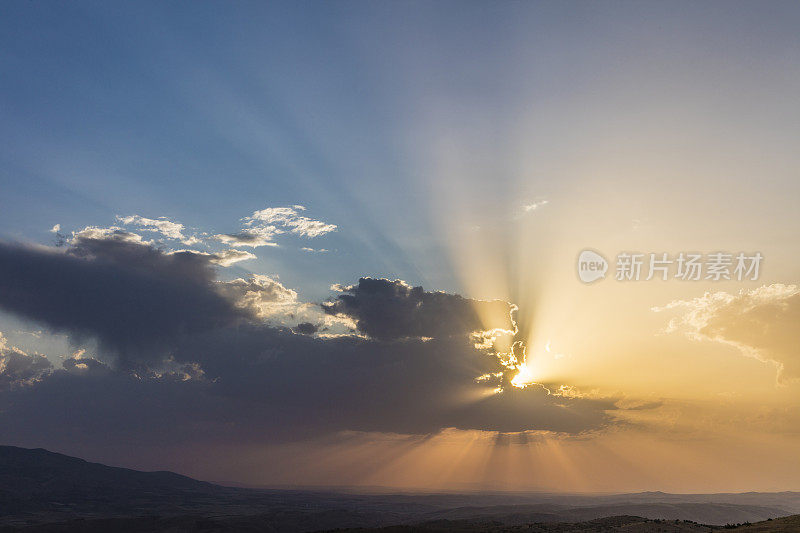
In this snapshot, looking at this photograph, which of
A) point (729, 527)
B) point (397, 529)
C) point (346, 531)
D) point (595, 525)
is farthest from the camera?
point (397, 529)

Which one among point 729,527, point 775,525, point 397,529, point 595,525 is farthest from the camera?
point 397,529

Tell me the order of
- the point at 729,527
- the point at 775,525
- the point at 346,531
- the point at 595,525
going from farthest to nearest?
1. the point at 346,531
2. the point at 595,525
3. the point at 729,527
4. the point at 775,525

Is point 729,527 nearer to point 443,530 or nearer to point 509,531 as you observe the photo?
point 509,531

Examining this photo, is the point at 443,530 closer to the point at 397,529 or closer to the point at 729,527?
the point at 397,529

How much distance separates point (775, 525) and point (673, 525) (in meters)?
16.7

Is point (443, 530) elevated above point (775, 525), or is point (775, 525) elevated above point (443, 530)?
point (775, 525)

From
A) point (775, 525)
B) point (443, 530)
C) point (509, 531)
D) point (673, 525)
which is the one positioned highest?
point (775, 525)

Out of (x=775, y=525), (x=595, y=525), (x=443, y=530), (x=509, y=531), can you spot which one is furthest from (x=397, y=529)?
(x=775, y=525)

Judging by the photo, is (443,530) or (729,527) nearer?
(729,527)

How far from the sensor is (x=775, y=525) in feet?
212

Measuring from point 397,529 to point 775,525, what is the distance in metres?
101

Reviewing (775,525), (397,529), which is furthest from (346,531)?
(775,525)

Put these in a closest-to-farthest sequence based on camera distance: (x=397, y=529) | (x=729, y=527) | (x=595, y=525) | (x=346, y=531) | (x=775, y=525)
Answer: (x=775, y=525) → (x=729, y=527) → (x=595, y=525) → (x=346, y=531) → (x=397, y=529)

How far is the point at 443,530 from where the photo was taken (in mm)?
151625
